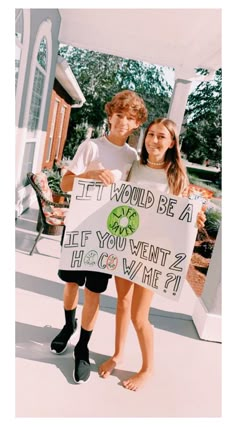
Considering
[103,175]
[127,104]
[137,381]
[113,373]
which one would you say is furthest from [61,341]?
[127,104]

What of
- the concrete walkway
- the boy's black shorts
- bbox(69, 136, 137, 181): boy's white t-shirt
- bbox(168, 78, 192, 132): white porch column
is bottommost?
the concrete walkway

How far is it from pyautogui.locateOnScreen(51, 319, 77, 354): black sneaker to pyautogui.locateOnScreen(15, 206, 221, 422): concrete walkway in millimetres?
40

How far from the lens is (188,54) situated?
6305mm

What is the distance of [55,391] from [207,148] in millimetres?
12587

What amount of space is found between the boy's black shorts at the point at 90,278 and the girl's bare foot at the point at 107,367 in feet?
1.80

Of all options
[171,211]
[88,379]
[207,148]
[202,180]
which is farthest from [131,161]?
[207,148]

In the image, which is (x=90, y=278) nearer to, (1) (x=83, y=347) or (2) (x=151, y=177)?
(1) (x=83, y=347)

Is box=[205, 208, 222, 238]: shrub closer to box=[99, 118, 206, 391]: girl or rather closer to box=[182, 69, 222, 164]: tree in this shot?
box=[182, 69, 222, 164]: tree

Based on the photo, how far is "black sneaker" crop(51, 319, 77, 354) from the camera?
7.26 ft

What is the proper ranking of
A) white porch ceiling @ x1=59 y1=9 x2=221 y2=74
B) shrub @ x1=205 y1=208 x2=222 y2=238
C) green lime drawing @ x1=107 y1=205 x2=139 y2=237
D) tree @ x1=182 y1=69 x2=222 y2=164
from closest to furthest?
green lime drawing @ x1=107 y1=205 x2=139 y2=237 < white porch ceiling @ x1=59 y1=9 x2=221 y2=74 < shrub @ x1=205 y1=208 x2=222 y2=238 < tree @ x1=182 y1=69 x2=222 y2=164

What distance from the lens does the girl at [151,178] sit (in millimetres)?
1683

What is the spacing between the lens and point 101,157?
1.75 m

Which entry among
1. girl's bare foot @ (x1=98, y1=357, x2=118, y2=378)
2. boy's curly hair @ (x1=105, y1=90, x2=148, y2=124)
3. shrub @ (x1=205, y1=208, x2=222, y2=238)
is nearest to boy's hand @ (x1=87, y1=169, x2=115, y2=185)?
boy's curly hair @ (x1=105, y1=90, x2=148, y2=124)
